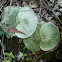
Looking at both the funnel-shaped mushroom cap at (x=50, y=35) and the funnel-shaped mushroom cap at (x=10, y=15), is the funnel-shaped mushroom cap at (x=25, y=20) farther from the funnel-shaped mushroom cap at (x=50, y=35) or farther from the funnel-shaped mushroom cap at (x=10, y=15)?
the funnel-shaped mushroom cap at (x=50, y=35)

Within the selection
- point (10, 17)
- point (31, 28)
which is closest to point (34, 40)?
point (31, 28)

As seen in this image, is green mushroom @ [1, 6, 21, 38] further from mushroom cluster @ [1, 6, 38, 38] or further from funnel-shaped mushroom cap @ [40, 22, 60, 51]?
funnel-shaped mushroom cap @ [40, 22, 60, 51]

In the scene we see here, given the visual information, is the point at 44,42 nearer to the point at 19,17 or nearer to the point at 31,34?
Result: the point at 31,34

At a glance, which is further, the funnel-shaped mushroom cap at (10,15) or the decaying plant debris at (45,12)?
the decaying plant debris at (45,12)

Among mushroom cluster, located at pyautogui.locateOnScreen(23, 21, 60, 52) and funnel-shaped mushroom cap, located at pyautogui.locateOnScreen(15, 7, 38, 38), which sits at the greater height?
funnel-shaped mushroom cap, located at pyautogui.locateOnScreen(15, 7, 38, 38)

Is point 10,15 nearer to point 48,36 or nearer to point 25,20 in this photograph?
point 25,20

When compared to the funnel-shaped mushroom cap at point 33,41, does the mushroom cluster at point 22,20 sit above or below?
above

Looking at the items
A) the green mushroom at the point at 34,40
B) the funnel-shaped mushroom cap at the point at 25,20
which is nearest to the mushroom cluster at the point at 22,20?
the funnel-shaped mushroom cap at the point at 25,20

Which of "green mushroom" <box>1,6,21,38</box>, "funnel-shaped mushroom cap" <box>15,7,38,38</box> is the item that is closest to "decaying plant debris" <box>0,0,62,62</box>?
"green mushroom" <box>1,6,21,38</box>
